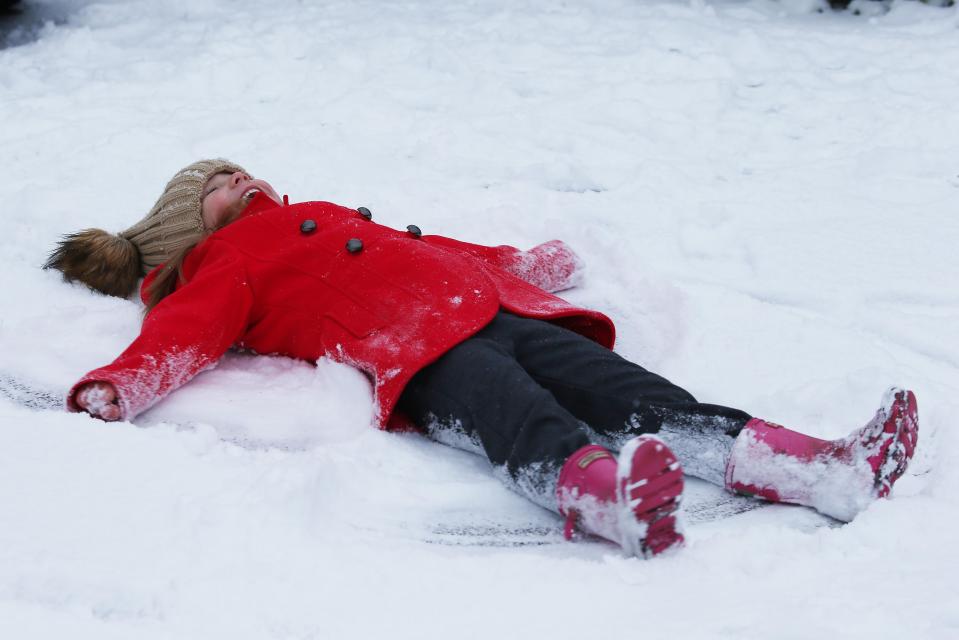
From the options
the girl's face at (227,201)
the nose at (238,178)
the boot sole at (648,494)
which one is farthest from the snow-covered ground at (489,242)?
the nose at (238,178)

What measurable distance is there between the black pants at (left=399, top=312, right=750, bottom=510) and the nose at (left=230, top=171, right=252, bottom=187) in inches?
37.0

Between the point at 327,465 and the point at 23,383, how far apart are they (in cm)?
96

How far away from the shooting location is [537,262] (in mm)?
2711

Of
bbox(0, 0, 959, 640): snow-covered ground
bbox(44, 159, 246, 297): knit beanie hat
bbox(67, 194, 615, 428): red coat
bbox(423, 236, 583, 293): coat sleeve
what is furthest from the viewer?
bbox(423, 236, 583, 293): coat sleeve

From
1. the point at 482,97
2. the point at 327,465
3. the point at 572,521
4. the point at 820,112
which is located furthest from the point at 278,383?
the point at 820,112

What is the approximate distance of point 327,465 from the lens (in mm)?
1731

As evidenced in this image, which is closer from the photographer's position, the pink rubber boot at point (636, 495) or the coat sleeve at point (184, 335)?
the pink rubber boot at point (636, 495)

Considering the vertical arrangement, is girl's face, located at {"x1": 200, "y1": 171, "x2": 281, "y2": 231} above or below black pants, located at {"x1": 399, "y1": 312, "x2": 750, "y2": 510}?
above

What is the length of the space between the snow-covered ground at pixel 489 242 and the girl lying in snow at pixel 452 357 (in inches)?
3.0

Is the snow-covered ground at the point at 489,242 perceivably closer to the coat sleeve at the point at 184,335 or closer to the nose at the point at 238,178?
the coat sleeve at the point at 184,335

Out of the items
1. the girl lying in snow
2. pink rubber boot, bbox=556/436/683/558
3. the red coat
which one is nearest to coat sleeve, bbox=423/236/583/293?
the girl lying in snow

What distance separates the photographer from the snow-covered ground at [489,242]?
4.57ft

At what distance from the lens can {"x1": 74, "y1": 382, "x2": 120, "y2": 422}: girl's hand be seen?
1926 millimetres

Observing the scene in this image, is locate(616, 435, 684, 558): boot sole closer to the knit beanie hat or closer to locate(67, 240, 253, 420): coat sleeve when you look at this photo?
locate(67, 240, 253, 420): coat sleeve
